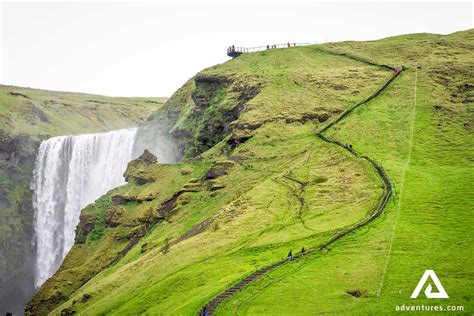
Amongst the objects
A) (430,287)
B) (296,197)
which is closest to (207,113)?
(296,197)

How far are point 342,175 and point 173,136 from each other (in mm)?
51386

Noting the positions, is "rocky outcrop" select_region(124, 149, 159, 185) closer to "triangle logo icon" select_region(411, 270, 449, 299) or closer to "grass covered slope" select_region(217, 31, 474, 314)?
"grass covered slope" select_region(217, 31, 474, 314)

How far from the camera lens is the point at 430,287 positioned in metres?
50.3

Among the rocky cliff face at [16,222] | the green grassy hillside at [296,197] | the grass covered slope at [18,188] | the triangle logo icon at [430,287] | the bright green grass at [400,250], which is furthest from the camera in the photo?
the grass covered slope at [18,188]

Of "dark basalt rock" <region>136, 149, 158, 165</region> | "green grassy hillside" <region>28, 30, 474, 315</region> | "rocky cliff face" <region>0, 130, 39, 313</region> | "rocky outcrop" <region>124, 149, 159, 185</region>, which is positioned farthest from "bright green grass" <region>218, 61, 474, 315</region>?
"rocky cliff face" <region>0, 130, 39, 313</region>

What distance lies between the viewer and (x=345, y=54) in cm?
12519

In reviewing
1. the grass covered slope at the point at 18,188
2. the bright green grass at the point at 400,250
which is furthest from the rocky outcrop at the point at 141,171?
the grass covered slope at the point at 18,188

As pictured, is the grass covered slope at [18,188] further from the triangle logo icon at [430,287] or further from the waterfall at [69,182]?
the triangle logo icon at [430,287]

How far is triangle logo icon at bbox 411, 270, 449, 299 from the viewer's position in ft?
161

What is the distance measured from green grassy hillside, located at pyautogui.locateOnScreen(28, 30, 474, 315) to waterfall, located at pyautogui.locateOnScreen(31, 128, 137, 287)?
416 inches

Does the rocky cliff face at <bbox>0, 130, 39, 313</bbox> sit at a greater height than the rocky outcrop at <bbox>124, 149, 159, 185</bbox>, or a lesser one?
lesser

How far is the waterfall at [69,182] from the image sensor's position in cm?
13112

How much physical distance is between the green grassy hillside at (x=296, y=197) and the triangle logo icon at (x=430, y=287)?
1.87 ft

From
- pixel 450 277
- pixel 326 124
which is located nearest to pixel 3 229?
pixel 326 124
